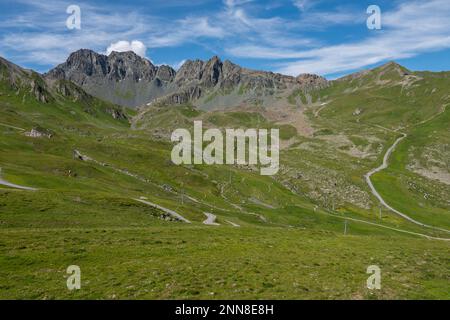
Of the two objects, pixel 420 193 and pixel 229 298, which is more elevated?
pixel 229 298

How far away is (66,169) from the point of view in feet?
402

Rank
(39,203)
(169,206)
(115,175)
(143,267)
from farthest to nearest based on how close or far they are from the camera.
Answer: (115,175)
(169,206)
(39,203)
(143,267)

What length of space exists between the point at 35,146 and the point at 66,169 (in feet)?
192

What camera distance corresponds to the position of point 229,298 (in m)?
24.4

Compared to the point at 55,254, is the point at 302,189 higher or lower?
lower

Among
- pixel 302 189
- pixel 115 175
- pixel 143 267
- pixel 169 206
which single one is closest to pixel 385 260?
pixel 143 267

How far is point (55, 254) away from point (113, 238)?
8.49 metres

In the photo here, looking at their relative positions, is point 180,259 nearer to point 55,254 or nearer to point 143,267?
point 143,267

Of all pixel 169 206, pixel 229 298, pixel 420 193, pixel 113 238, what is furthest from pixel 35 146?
pixel 420 193

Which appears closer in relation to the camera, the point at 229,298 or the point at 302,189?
the point at 229,298

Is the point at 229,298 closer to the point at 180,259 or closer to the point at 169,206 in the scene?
the point at 180,259
